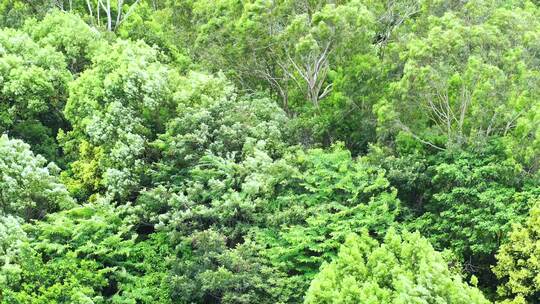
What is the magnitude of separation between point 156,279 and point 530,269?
11.2m

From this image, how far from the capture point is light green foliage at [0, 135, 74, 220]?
21703mm

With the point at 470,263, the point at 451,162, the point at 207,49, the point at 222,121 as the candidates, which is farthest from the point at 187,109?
the point at 470,263

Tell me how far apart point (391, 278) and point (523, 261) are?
5.08 meters

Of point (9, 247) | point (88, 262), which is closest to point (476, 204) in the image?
point (88, 262)

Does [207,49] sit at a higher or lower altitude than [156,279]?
higher

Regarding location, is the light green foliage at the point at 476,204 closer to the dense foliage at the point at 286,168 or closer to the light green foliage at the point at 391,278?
the dense foliage at the point at 286,168

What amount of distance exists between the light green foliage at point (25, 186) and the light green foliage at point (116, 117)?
1.75 m

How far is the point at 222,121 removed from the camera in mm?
23797

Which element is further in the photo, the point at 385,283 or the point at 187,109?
the point at 187,109

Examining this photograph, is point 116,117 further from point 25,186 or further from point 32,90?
point 32,90

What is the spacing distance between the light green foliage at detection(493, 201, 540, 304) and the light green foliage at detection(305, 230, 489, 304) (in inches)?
148

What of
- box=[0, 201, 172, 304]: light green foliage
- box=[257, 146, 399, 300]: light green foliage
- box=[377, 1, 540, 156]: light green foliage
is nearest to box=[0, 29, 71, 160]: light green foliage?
box=[0, 201, 172, 304]: light green foliage

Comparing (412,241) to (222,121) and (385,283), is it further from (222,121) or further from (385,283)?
(222,121)

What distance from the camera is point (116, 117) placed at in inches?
928
